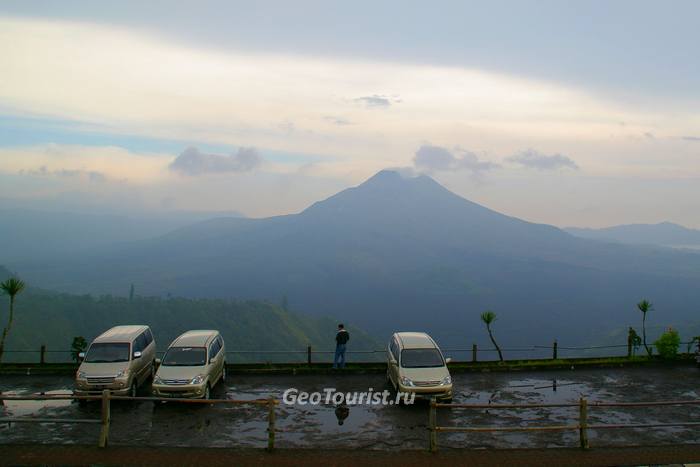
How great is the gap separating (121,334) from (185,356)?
2789 millimetres

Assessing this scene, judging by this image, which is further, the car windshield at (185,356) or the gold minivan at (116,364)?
the car windshield at (185,356)

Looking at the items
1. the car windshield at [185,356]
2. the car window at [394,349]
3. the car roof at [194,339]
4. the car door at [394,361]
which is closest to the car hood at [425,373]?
the car door at [394,361]

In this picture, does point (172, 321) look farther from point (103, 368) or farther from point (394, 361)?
point (394, 361)

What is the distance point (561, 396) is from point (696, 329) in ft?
566

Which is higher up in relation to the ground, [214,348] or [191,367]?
[214,348]

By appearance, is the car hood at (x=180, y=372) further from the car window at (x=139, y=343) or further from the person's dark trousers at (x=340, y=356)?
the person's dark trousers at (x=340, y=356)

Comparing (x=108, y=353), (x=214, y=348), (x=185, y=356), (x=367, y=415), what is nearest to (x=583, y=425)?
(x=367, y=415)

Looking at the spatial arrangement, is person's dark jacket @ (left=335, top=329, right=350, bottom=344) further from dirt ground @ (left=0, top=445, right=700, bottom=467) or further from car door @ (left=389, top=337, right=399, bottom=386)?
dirt ground @ (left=0, top=445, right=700, bottom=467)

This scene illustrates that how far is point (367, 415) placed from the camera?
16031mm

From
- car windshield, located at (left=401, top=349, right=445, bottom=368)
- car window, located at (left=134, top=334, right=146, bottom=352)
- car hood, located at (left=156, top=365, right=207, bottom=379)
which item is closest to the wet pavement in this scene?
car hood, located at (left=156, top=365, right=207, bottom=379)

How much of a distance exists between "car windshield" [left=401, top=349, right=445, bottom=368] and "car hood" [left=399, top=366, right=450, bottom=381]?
19 cm

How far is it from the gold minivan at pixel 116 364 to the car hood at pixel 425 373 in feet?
26.4

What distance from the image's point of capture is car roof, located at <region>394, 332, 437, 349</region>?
717 inches

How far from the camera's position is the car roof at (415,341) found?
18203mm
